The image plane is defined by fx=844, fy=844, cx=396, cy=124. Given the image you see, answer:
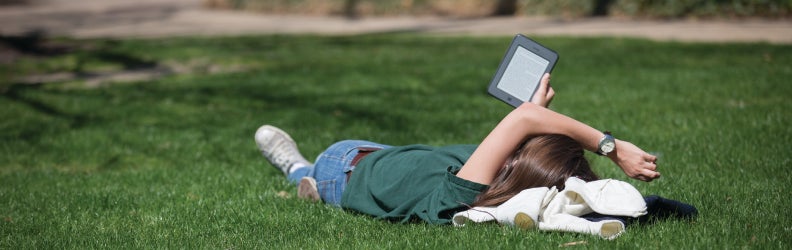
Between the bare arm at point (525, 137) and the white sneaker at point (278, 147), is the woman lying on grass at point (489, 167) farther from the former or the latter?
the white sneaker at point (278, 147)

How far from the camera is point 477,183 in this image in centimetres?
362

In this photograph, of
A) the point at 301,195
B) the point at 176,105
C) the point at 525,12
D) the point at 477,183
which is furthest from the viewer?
the point at 525,12

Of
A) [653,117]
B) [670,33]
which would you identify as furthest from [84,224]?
[670,33]

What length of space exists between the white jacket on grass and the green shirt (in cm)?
19

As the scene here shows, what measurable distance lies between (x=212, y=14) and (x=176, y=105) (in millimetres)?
13908

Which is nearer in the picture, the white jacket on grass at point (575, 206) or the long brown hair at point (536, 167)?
the white jacket on grass at point (575, 206)

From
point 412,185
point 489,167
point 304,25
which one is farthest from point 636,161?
point 304,25

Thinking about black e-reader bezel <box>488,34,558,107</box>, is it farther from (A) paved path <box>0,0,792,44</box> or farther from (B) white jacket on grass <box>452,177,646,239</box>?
(A) paved path <box>0,0,792,44</box>

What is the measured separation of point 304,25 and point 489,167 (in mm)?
14182

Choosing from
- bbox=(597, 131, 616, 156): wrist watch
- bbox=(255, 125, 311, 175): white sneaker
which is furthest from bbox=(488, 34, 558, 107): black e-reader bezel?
bbox=(255, 125, 311, 175): white sneaker

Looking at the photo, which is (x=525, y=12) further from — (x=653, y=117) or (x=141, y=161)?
(x=141, y=161)

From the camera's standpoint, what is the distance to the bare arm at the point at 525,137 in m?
3.60

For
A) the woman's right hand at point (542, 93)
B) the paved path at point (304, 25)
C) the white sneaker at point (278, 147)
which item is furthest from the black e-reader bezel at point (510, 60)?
the paved path at point (304, 25)

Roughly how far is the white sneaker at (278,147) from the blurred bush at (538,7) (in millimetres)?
11013
